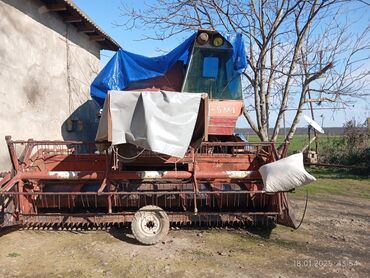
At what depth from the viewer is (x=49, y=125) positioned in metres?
9.13

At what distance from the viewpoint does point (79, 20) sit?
10133mm

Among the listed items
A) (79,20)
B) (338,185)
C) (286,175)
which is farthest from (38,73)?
(338,185)

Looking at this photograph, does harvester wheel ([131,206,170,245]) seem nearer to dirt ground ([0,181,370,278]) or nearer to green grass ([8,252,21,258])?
dirt ground ([0,181,370,278])

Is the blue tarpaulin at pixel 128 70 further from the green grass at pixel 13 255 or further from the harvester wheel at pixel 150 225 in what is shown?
the green grass at pixel 13 255

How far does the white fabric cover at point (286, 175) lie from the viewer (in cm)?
519

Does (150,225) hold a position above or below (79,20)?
below

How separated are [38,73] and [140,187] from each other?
407 centimetres

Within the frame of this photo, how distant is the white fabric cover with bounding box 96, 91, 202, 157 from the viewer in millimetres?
5141

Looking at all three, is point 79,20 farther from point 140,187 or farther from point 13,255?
point 13,255

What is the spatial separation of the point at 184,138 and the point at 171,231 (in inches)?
65.6

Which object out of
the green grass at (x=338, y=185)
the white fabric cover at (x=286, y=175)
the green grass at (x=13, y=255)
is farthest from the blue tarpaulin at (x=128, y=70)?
the green grass at (x=338, y=185)

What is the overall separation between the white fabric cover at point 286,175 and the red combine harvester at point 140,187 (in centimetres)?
28

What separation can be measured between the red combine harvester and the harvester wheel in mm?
13

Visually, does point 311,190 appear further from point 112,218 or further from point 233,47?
point 112,218
